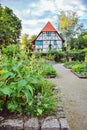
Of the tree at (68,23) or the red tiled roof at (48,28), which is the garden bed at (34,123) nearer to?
the tree at (68,23)

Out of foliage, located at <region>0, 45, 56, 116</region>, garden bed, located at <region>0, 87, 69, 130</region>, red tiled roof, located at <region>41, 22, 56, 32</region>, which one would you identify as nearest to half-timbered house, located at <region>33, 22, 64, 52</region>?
red tiled roof, located at <region>41, 22, 56, 32</region>

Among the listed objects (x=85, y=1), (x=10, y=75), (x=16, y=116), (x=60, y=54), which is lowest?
(x=60, y=54)

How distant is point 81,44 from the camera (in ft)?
142

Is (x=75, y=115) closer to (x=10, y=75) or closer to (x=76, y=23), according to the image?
(x=10, y=75)

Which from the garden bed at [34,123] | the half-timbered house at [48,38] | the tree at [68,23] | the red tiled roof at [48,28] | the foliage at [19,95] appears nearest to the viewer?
the garden bed at [34,123]

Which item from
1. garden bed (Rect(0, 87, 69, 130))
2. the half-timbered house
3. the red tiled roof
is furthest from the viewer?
the red tiled roof

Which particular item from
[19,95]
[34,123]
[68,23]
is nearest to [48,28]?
[68,23]

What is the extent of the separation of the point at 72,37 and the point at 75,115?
39.2m

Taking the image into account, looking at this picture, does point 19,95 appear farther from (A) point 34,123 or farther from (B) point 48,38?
(B) point 48,38

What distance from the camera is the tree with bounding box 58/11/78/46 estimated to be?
42.3 metres

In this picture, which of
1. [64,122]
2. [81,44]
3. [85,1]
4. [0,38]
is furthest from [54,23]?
[64,122]

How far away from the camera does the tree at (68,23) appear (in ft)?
139

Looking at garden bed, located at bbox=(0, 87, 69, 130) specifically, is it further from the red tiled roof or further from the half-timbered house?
the red tiled roof

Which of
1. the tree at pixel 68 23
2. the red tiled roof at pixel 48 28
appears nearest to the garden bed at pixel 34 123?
the tree at pixel 68 23
